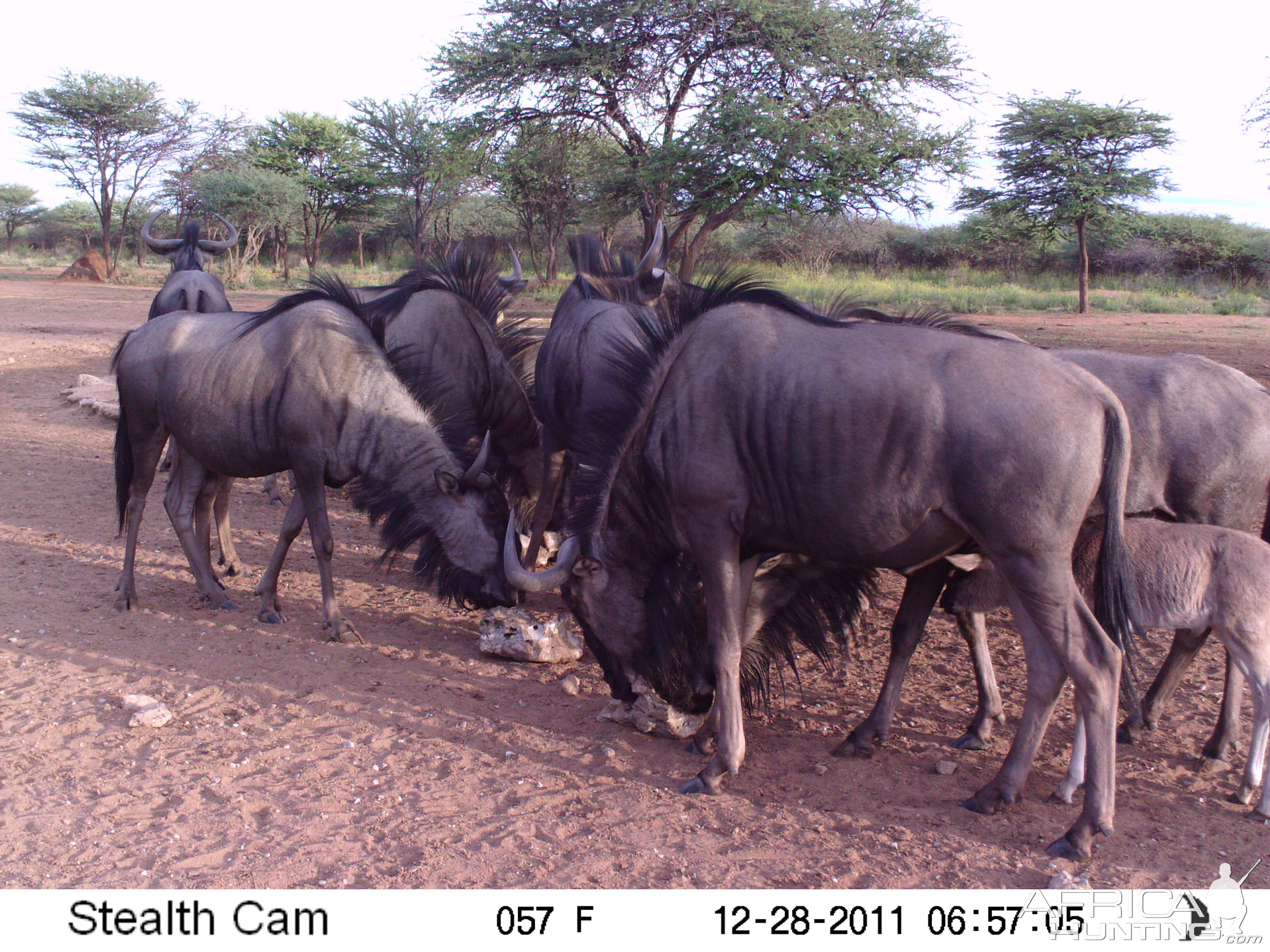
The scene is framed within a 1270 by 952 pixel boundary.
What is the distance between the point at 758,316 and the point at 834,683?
1.99m

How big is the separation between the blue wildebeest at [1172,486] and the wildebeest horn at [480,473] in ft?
7.43

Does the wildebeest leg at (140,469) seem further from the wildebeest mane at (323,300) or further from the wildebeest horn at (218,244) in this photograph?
the wildebeest horn at (218,244)

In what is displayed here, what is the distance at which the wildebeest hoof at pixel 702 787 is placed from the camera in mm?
3584

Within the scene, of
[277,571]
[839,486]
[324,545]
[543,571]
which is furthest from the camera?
[277,571]

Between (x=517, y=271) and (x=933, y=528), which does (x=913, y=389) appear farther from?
(x=517, y=271)

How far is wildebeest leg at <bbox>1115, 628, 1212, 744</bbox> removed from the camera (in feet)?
13.4

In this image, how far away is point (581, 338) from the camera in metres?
5.97

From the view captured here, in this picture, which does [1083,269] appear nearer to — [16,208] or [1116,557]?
[1116,557]

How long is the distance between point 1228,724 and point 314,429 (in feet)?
14.6

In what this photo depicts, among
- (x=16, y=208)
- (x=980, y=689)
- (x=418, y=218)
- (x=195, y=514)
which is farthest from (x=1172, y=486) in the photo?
(x=16, y=208)

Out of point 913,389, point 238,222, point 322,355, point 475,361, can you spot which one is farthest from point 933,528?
point 238,222

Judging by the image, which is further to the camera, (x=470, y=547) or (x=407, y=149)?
(x=407, y=149)

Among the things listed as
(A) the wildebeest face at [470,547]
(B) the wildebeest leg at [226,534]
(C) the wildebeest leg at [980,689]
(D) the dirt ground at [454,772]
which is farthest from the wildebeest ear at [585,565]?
(B) the wildebeest leg at [226,534]

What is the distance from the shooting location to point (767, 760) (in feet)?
12.8
